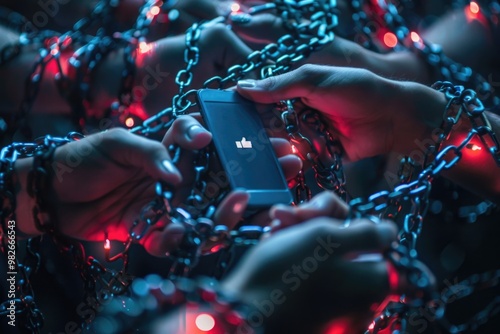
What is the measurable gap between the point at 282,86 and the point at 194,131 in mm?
165

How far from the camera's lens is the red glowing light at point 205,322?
1.72ft

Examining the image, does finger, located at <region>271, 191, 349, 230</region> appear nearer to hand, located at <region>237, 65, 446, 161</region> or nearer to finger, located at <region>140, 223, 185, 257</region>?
finger, located at <region>140, 223, 185, 257</region>

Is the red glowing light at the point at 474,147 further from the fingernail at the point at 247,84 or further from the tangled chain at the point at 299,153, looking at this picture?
the fingernail at the point at 247,84

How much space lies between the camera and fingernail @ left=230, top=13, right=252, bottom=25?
1.11 metres

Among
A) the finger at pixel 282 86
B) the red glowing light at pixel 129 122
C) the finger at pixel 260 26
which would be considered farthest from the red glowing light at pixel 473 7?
the red glowing light at pixel 129 122

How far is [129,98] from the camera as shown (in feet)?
3.63

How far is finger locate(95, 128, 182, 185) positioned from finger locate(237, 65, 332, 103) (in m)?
0.17

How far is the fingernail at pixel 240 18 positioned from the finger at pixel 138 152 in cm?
44

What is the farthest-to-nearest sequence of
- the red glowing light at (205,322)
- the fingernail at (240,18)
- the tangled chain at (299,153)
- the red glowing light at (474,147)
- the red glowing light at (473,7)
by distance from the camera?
the red glowing light at (473,7) → the fingernail at (240,18) → the red glowing light at (474,147) → the tangled chain at (299,153) → the red glowing light at (205,322)

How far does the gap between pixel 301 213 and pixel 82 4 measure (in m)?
1.12

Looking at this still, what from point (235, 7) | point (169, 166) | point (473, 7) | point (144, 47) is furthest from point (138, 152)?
point (473, 7)

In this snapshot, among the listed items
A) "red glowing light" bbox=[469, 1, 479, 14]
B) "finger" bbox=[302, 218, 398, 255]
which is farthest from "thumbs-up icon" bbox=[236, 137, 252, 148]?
"red glowing light" bbox=[469, 1, 479, 14]

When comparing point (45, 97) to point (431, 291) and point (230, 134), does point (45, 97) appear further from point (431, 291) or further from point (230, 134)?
point (431, 291)

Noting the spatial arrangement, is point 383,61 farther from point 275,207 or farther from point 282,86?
point 275,207
